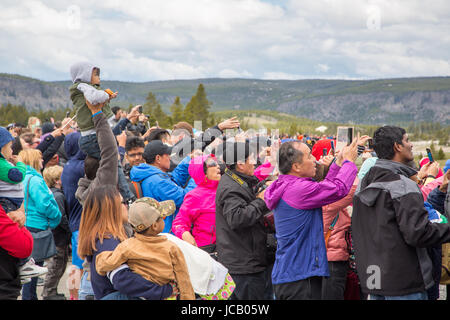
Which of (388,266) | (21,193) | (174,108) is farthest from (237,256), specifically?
(174,108)

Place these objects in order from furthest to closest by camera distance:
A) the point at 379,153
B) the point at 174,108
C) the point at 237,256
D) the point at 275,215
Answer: the point at 174,108, the point at 237,256, the point at 275,215, the point at 379,153

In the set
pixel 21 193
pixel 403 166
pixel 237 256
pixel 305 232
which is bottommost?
pixel 237 256

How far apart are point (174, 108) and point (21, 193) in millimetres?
79182

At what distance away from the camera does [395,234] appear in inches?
148

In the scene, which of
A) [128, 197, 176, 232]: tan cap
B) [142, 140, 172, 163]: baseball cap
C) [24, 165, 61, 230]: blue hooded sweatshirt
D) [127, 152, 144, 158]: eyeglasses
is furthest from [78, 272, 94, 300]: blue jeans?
[127, 152, 144, 158]: eyeglasses

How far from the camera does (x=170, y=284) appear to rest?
148 inches

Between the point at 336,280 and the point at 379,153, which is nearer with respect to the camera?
the point at 379,153

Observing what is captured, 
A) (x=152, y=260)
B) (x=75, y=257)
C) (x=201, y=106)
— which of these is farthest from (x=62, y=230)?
(x=201, y=106)

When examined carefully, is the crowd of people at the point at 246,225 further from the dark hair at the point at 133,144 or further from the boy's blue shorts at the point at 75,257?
the dark hair at the point at 133,144

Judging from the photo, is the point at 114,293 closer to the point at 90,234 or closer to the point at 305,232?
the point at 90,234

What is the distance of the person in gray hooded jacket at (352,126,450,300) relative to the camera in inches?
143

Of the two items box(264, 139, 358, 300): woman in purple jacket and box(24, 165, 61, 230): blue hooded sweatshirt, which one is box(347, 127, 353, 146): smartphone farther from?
box(24, 165, 61, 230): blue hooded sweatshirt

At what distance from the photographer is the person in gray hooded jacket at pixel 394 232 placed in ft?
11.9

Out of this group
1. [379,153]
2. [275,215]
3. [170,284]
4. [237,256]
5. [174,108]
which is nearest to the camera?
[170,284]
